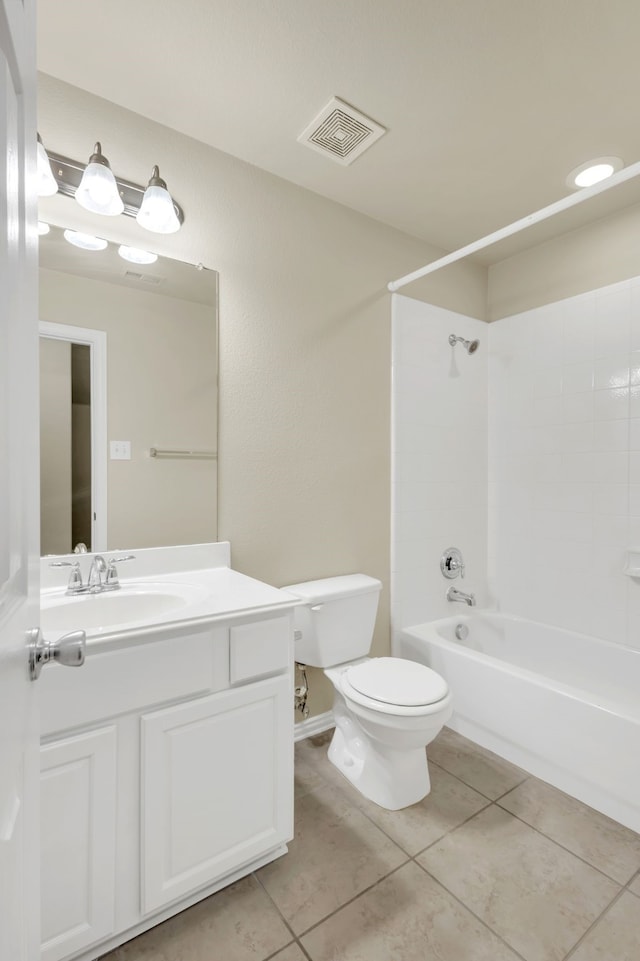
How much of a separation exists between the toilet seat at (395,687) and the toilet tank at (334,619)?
11 centimetres

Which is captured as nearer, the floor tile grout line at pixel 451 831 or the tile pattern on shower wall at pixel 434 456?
the floor tile grout line at pixel 451 831

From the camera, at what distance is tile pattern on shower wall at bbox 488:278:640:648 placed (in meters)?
2.14

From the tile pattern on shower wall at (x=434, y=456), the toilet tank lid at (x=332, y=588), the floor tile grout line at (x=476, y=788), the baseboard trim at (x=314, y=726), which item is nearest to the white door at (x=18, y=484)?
the toilet tank lid at (x=332, y=588)

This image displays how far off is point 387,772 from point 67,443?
161 cm

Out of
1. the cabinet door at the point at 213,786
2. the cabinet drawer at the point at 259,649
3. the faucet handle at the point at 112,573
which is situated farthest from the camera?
the faucet handle at the point at 112,573

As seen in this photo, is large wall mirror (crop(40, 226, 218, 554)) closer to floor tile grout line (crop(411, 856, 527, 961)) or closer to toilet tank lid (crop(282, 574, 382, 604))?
toilet tank lid (crop(282, 574, 382, 604))

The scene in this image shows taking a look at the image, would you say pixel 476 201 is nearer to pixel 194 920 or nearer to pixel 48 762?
pixel 48 762

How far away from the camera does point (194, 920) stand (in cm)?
121

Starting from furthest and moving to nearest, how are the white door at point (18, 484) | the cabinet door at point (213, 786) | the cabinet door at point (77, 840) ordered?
the cabinet door at point (213, 786), the cabinet door at point (77, 840), the white door at point (18, 484)

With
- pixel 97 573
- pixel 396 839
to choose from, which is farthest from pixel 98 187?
pixel 396 839

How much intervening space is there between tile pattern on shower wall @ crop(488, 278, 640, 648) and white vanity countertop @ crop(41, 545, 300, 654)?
66.9 inches

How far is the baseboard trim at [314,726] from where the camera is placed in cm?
201

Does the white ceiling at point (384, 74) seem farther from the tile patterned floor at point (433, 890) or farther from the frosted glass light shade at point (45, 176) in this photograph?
the tile patterned floor at point (433, 890)

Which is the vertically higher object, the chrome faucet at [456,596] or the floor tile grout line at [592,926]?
the chrome faucet at [456,596]
